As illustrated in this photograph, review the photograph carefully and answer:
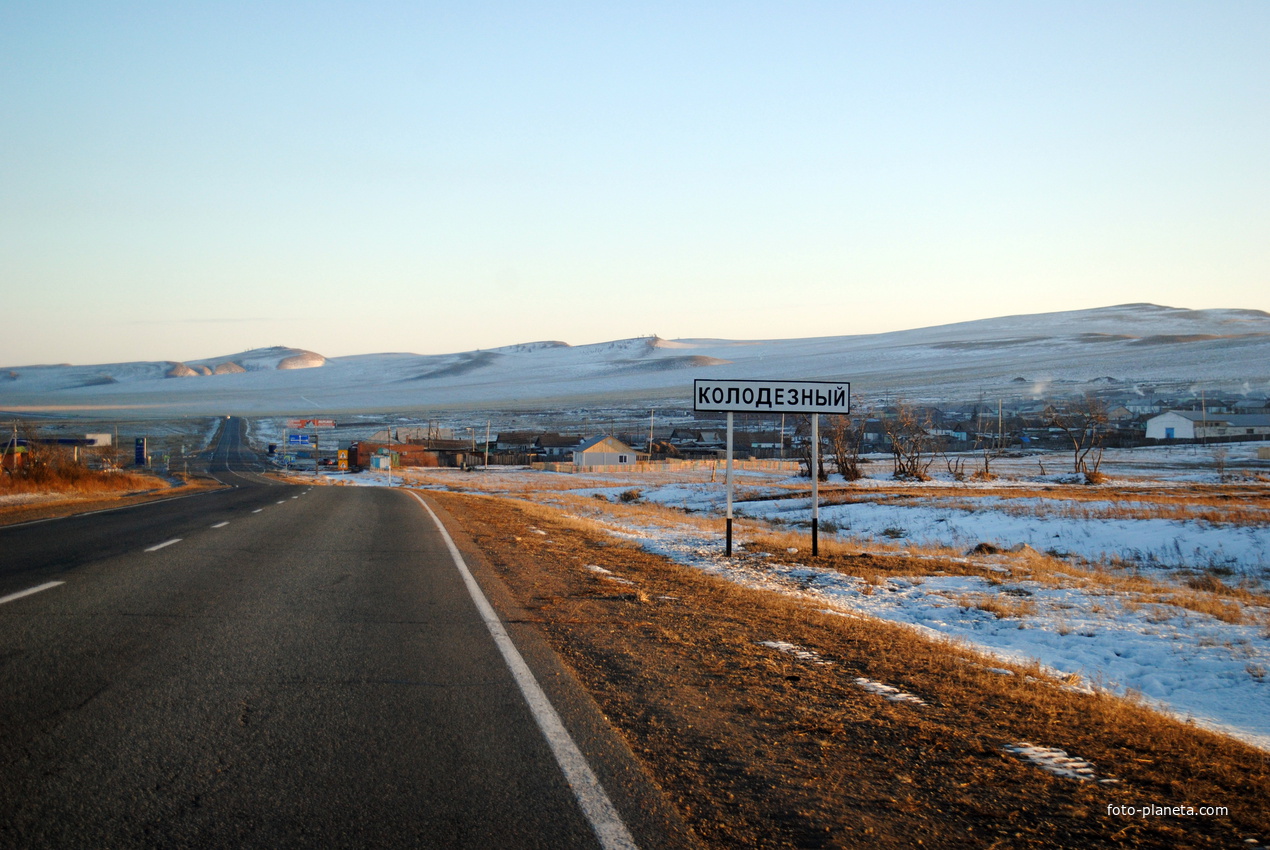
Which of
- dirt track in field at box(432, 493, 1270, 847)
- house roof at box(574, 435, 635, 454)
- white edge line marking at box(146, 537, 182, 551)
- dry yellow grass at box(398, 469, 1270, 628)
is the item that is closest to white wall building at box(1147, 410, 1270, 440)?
house roof at box(574, 435, 635, 454)

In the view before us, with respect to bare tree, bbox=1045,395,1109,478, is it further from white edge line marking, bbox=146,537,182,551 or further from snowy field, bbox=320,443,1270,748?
white edge line marking, bbox=146,537,182,551

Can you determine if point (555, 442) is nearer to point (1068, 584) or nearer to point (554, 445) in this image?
point (554, 445)

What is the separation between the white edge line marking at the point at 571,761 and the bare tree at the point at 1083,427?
45176mm

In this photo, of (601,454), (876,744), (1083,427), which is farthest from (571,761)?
(601,454)

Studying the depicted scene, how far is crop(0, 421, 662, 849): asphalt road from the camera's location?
3.59m

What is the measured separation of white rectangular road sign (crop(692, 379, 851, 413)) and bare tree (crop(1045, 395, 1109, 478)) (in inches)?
1408

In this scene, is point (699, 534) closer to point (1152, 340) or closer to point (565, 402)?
point (565, 402)

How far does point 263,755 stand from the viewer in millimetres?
4316

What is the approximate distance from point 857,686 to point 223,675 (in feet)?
15.1

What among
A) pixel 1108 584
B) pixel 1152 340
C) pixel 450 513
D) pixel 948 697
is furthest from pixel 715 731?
pixel 1152 340

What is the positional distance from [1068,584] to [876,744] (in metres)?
10.5

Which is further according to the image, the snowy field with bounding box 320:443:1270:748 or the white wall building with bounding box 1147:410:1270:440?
the white wall building with bounding box 1147:410:1270:440

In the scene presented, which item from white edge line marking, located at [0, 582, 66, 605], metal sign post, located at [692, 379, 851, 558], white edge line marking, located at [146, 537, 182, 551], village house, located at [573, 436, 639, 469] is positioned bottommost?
village house, located at [573, 436, 639, 469]

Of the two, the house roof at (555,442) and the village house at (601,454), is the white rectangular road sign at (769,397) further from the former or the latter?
the house roof at (555,442)
